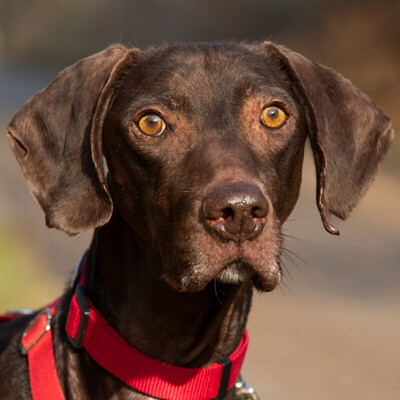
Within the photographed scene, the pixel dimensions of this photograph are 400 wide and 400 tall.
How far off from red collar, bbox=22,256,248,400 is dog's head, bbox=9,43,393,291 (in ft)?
1.17

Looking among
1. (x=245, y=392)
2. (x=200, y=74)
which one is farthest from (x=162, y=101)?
(x=245, y=392)

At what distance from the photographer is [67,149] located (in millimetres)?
4051

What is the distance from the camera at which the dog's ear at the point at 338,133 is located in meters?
4.14

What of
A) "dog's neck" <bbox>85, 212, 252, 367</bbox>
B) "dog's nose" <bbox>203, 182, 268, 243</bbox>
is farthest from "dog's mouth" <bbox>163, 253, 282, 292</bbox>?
"dog's neck" <bbox>85, 212, 252, 367</bbox>

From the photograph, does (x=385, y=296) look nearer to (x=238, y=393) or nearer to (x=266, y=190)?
(x=238, y=393)

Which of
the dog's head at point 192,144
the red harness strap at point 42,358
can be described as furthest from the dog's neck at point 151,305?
the red harness strap at point 42,358

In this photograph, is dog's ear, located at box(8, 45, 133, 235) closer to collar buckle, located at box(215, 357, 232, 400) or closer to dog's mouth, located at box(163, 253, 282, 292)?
dog's mouth, located at box(163, 253, 282, 292)

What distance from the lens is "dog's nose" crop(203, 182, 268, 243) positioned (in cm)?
348

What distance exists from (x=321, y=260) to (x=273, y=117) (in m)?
5.78

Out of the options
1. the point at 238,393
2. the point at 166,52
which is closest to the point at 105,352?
the point at 238,393

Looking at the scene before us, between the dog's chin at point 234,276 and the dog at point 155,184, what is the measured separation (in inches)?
0.4

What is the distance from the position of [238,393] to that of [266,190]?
3.46 feet

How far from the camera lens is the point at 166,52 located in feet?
13.9

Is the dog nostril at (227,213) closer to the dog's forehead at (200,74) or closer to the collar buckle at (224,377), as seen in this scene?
the dog's forehead at (200,74)
